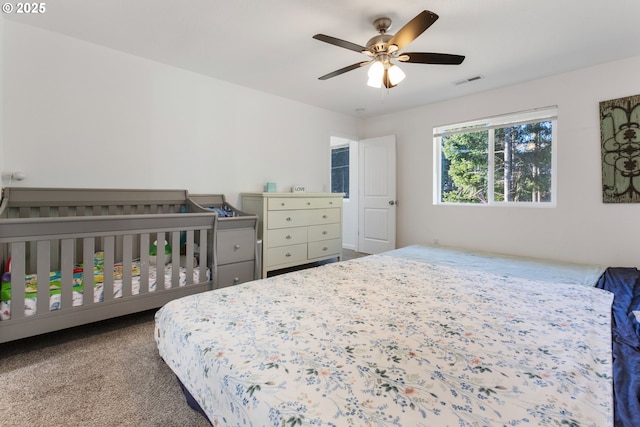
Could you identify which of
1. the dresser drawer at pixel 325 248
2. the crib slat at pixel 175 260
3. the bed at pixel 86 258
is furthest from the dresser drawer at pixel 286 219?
the crib slat at pixel 175 260

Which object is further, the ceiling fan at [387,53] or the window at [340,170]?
the window at [340,170]

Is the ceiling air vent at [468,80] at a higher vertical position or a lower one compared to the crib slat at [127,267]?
higher

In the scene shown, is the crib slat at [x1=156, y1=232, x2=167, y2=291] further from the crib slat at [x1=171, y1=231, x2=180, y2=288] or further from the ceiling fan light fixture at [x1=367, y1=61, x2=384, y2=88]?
the ceiling fan light fixture at [x1=367, y1=61, x2=384, y2=88]

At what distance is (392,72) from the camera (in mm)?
2189

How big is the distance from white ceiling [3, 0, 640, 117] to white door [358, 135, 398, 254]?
55.0 inches

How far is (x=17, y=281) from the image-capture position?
1.76 metres

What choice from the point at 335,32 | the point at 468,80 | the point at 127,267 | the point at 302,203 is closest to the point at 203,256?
the point at 127,267

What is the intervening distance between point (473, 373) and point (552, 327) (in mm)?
614

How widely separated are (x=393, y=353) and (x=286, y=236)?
2551mm

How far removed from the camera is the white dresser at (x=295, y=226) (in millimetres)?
3289

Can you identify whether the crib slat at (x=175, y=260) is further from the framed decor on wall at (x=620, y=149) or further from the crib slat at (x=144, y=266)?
the framed decor on wall at (x=620, y=149)

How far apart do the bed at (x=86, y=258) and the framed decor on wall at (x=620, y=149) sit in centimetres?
378

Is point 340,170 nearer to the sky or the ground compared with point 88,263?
nearer to the sky

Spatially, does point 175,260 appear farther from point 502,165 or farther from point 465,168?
point 502,165
